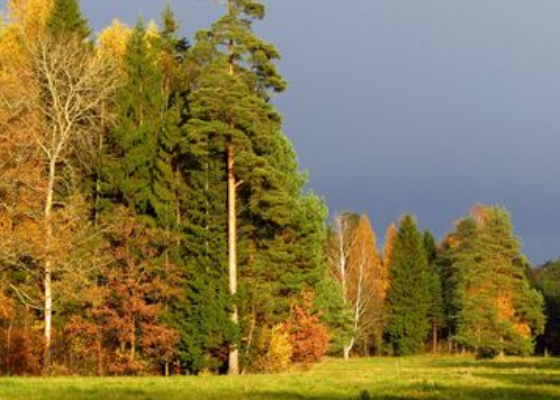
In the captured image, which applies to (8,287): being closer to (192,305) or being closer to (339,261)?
(192,305)

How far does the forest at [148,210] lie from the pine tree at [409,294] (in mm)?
→ 36218

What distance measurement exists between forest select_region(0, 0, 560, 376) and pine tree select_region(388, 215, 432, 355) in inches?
1426

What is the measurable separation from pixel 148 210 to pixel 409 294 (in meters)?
50.4

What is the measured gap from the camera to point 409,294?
88000 mm

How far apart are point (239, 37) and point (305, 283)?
14.8m

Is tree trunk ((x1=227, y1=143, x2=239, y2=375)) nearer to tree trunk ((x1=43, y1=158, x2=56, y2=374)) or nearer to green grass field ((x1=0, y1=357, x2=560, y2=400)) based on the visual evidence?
tree trunk ((x1=43, y1=158, x2=56, y2=374))

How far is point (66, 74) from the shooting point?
37156mm

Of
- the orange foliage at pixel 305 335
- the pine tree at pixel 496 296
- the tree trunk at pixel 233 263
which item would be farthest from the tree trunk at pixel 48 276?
the pine tree at pixel 496 296

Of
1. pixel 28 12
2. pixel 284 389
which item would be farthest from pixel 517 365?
pixel 28 12

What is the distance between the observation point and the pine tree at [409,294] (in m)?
86.7

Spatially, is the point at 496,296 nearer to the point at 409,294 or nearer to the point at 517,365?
the point at 409,294

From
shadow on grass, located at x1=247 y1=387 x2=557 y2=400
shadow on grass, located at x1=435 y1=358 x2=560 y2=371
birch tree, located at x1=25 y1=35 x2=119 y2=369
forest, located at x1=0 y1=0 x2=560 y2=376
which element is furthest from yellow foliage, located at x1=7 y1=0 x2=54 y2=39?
shadow on grass, located at x1=247 y1=387 x2=557 y2=400

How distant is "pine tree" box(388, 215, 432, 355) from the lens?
86.7 m

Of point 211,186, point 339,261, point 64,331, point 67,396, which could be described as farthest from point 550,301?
point 67,396
